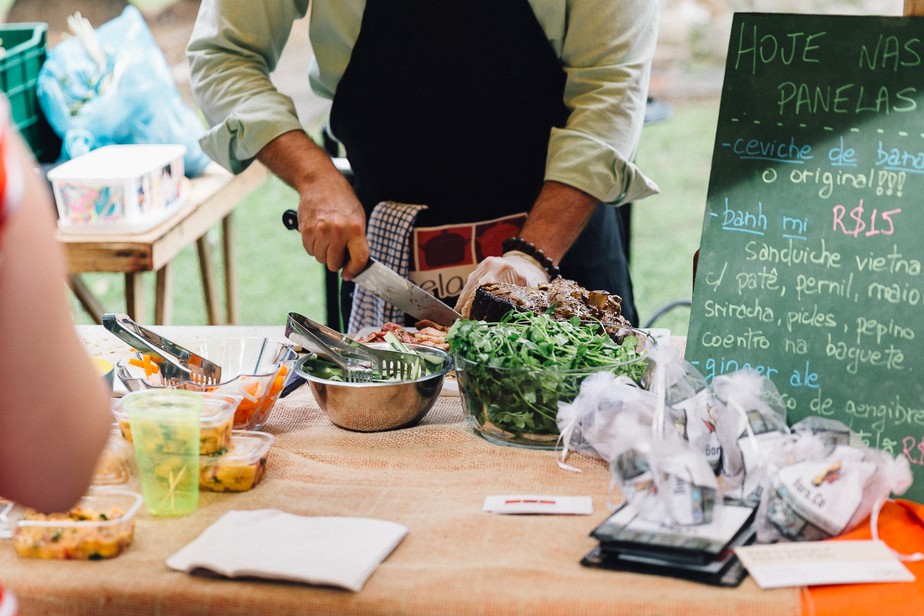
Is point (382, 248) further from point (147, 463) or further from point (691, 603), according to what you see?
point (691, 603)

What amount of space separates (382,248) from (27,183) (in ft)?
5.26

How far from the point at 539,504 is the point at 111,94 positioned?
2690 millimetres

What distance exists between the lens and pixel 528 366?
1.52 metres

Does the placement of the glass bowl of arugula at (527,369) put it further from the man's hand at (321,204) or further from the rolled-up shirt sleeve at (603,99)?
the rolled-up shirt sleeve at (603,99)

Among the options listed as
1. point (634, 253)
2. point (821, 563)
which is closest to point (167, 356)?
point (821, 563)

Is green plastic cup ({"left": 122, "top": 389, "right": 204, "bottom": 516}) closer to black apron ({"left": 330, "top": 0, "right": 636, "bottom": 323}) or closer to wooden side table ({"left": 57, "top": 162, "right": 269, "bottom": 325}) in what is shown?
black apron ({"left": 330, "top": 0, "right": 636, "bottom": 323})

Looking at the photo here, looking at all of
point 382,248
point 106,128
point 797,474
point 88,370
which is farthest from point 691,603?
point 106,128

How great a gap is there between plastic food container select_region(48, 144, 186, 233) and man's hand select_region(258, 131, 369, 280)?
882 millimetres

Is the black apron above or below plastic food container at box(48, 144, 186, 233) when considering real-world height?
above

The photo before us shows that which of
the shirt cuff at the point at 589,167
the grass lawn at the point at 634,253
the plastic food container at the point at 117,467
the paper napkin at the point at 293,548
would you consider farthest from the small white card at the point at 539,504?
the grass lawn at the point at 634,253

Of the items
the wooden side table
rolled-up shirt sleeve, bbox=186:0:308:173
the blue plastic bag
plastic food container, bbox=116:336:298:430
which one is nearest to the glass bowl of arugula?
plastic food container, bbox=116:336:298:430

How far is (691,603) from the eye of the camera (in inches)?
43.7

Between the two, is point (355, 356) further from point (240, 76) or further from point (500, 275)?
point (240, 76)

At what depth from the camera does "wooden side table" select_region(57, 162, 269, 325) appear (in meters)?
2.99
